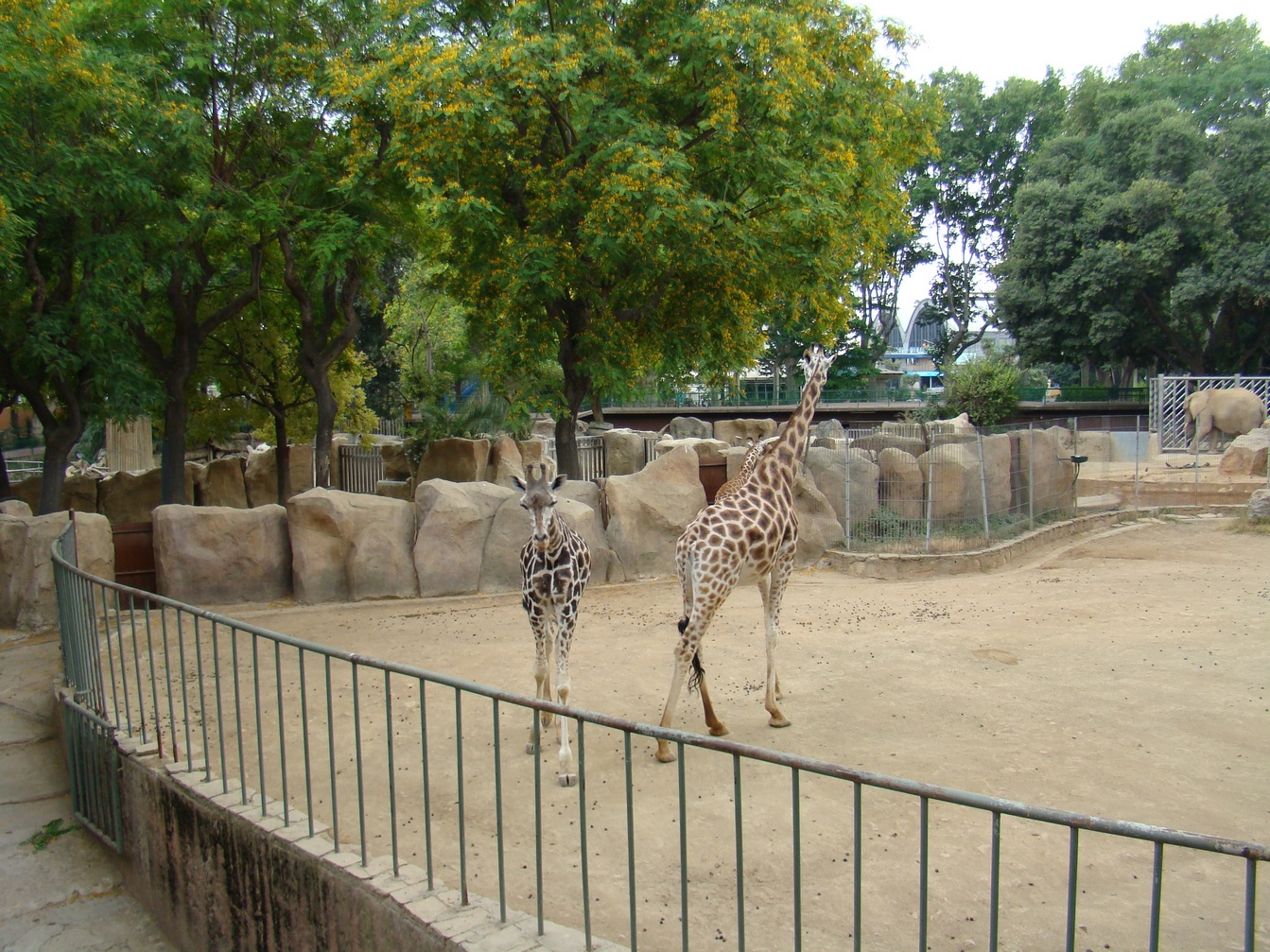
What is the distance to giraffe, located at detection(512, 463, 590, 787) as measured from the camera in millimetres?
6297

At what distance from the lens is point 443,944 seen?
3725 mm

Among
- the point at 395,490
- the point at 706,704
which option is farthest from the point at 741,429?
the point at 706,704

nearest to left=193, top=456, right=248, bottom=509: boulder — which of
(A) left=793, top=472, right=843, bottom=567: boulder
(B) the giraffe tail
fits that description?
(A) left=793, top=472, right=843, bottom=567: boulder

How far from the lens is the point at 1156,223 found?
31.0 m

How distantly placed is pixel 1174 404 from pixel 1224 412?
8.57 ft

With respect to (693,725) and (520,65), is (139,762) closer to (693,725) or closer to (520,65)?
(693,725)

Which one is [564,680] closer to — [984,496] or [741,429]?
[984,496]

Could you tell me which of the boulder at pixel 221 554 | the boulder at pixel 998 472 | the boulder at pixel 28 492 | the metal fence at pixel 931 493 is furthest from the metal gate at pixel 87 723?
the boulder at pixel 998 472

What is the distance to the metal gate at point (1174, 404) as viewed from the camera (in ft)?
89.3

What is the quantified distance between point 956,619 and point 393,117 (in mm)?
9439

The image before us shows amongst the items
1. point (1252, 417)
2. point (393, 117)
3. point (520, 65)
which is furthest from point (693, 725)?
point (1252, 417)

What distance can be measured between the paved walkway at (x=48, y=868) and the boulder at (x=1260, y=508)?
51.6 ft

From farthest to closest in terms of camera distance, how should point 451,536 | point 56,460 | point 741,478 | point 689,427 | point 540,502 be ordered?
point 689,427, point 56,460, point 451,536, point 741,478, point 540,502

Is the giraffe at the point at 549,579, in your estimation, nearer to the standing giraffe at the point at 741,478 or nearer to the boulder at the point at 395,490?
the standing giraffe at the point at 741,478
